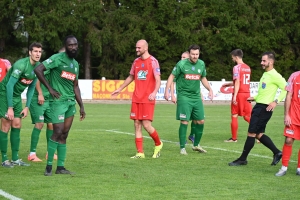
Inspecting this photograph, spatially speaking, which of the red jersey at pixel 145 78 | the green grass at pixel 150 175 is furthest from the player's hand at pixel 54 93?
the red jersey at pixel 145 78

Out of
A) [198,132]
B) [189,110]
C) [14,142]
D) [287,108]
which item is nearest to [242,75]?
[198,132]

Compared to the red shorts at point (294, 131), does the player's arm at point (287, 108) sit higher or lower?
higher

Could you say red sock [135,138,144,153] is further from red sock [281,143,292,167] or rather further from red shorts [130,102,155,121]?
red sock [281,143,292,167]

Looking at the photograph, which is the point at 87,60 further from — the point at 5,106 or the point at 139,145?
the point at 5,106

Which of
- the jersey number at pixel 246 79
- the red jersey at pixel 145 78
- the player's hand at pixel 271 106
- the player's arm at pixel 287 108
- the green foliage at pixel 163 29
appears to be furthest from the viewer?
the green foliage at pixel 163 29

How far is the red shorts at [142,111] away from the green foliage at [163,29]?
1558 inches

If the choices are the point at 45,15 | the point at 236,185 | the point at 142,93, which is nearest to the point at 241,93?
the point at 142,93

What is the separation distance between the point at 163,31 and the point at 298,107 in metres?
44.5

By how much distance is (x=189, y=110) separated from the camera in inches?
515

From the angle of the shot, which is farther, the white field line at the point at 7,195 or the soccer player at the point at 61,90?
the soccer player at the point at 61,90

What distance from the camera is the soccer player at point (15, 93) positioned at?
10.2 metres

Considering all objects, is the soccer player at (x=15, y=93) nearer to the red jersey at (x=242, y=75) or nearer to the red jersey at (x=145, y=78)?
the red jersey at (x=145, y=78)

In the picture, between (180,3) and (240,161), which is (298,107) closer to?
(240,161)

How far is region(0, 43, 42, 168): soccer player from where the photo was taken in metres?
10.2
